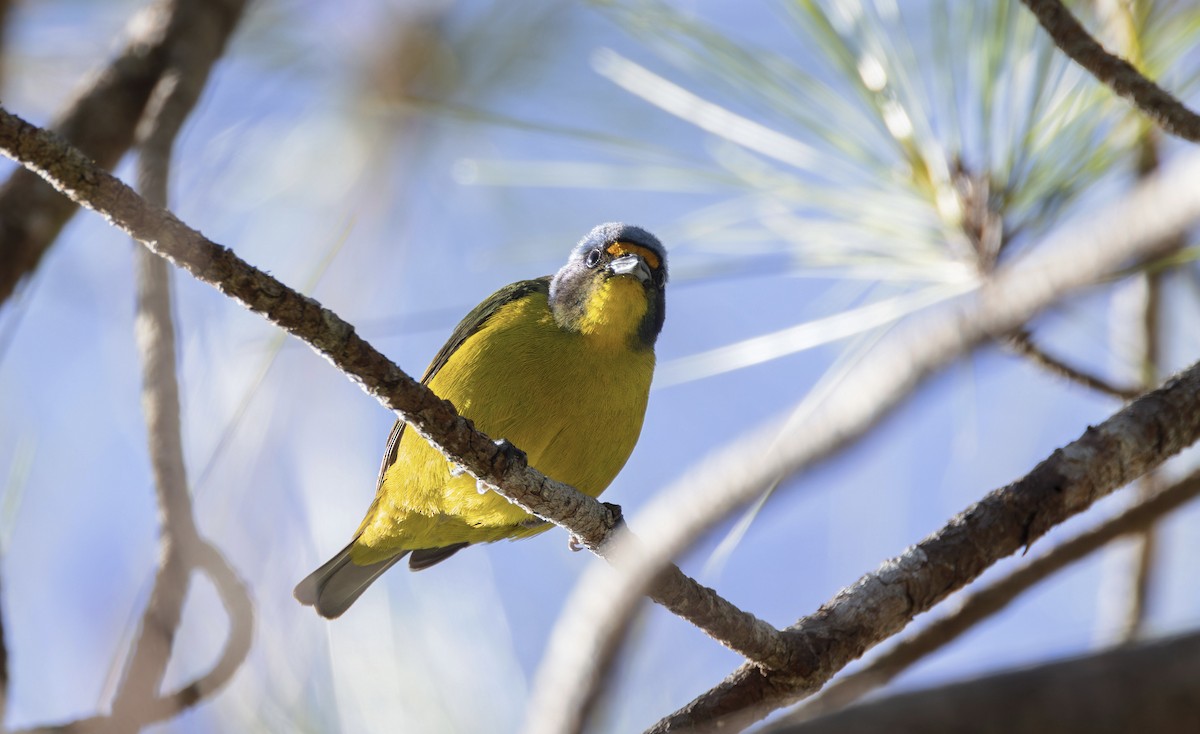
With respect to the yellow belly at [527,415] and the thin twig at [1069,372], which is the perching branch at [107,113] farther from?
the thin twig at [1069,372]

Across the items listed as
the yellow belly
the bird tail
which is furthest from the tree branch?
the bird tail

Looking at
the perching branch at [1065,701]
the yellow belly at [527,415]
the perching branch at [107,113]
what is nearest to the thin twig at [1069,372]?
the yellow belly at [527,415]

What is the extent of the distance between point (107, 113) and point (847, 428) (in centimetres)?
299

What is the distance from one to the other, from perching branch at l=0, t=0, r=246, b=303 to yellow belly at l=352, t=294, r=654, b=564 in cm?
142

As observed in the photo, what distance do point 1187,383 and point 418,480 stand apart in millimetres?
2269

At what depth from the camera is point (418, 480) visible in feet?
12.1

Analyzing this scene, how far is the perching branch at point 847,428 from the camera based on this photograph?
287 cm

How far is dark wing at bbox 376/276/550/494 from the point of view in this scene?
4008 mm

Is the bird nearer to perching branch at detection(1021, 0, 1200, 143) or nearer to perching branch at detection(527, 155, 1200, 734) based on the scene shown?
perching branch at detection(527, 155, 1200, 734)

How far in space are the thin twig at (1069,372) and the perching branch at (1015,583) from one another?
36 cm

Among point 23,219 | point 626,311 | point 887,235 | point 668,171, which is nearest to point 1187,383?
point 887,235

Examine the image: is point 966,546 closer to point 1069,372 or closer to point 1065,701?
point 1069,372

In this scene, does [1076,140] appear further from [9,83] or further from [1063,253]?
[9,83]

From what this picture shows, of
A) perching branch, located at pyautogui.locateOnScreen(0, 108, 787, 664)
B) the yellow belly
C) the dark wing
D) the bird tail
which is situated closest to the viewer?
perching branch, located at pyautogui.locateOnScreen(0, 108, 787, 664)
